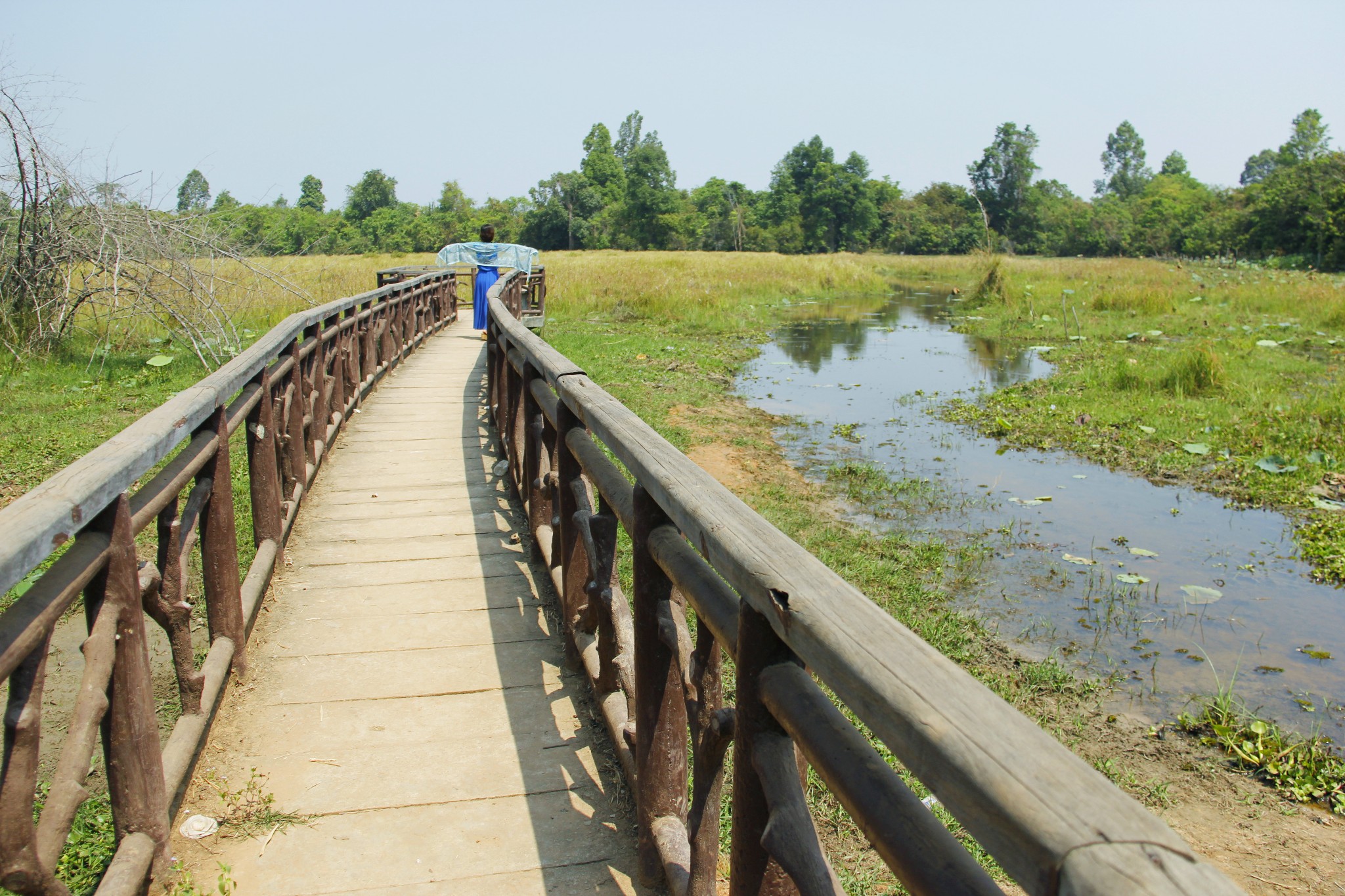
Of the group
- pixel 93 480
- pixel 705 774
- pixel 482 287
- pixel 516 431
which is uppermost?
pixel 482 287

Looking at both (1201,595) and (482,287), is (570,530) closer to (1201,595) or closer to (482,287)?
(1201,595)

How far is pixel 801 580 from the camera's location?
4.17 feet

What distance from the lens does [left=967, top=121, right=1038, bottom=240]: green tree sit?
273ft

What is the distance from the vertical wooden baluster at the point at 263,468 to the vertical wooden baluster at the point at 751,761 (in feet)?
8.70

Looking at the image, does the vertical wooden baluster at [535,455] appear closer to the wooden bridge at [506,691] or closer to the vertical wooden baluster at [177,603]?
the wooden bridge at [506,691]

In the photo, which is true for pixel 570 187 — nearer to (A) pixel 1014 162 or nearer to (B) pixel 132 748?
(A) pixel 1014 162

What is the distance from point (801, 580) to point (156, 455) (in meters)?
1.57

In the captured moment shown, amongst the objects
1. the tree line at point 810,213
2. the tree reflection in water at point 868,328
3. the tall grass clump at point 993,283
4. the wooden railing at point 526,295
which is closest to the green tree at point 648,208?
A: the tree line at point 810,213

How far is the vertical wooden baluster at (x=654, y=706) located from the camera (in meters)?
2.10

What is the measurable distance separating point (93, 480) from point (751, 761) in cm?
126

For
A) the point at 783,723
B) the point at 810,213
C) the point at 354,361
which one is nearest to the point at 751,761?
the point at 783,723

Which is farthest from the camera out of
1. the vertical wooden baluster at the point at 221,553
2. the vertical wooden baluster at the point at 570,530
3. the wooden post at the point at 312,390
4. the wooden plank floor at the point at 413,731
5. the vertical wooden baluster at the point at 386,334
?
the vertical wooden baluster at the point at 386,334

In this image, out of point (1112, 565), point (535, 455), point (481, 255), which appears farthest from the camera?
point (481, 255)

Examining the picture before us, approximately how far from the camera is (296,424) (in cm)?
452
